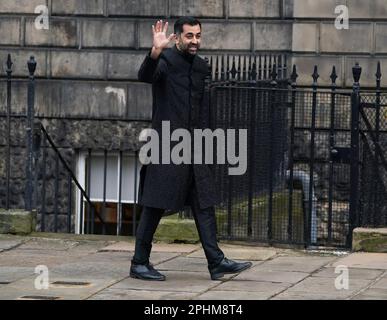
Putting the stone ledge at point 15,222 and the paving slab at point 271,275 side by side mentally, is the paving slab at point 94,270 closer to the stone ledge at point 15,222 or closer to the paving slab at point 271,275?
the paving slab at point 271,275

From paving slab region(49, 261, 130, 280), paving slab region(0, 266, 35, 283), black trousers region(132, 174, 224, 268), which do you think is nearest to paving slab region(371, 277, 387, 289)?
black trousers region(132, 174, 224, 268)

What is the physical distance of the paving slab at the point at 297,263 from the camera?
420 inches

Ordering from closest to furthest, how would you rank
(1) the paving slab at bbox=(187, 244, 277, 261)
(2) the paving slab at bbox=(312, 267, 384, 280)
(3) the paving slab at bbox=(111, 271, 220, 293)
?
(3) the paving slab at bbox=(111, 271, 220, 293)
(2) the paving slab at bbox=(312, 267, 384, 280)
(1) the paving slab at bbox=(187, 244, 277, 261)

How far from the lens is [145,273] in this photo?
10.0 metres

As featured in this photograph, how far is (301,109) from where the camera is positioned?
13.0m

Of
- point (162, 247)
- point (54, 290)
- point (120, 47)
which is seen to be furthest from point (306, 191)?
point (120, 47)

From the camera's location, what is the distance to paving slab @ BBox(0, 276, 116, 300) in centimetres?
928

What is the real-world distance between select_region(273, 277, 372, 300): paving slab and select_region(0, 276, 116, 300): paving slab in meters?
1.38

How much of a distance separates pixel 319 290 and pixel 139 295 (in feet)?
4.34

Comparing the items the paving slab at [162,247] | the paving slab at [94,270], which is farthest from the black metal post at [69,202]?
the paving slab at [94,270]

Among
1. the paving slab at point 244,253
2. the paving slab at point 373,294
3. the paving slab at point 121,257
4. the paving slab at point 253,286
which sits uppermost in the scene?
the paving slab at point 244,253

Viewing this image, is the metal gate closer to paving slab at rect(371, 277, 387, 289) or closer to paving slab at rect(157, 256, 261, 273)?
paving slab at rect(157, 256, 261, 273)
